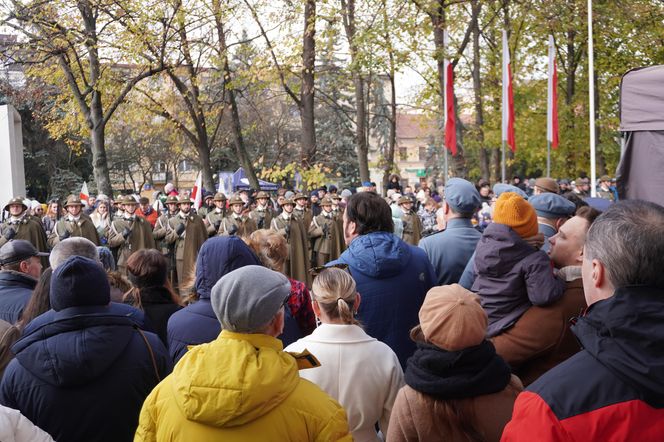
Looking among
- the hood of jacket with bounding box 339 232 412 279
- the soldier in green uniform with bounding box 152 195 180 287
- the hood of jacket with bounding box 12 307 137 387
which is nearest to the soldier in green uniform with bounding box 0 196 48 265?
the soldier in green uniform with bounding box 152 195 180 287

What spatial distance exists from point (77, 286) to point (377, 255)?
176cm

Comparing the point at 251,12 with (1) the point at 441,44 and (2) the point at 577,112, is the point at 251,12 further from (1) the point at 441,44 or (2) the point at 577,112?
(2) the point at 577,112

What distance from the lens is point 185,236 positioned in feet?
49.3

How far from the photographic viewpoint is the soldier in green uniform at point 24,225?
13555 mm

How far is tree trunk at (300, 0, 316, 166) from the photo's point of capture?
2028 centimetres

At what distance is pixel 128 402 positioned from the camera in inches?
131

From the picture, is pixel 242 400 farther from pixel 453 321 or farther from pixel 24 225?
pixel 24 225

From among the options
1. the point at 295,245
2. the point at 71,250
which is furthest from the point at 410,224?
the point at 71,250

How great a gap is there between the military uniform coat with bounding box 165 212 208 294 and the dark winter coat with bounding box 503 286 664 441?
1308 centimetres

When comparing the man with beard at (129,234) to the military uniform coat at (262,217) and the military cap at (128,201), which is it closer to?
the military cap at (128,201)

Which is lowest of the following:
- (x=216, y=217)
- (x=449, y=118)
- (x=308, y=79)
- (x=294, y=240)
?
(x=294, y=240)

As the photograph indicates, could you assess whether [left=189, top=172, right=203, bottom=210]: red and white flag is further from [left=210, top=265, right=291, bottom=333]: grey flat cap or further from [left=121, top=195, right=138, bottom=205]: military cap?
[left=210, top=265, right=291, bottom=333]: grey flat cap

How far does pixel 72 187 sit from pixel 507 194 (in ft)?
124

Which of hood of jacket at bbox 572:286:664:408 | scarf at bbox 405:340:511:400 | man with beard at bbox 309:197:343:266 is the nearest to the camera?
hood of jacket at bbox 572:286:664:408
